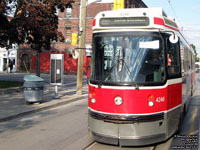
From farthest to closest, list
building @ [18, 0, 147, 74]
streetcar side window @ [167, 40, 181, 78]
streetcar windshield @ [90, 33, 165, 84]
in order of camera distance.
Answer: building @ [18, 0, 147, 74], streetcar side window @ [167, 40, 181, 78], streetcar windshield @ [90, 33, 165, 84]

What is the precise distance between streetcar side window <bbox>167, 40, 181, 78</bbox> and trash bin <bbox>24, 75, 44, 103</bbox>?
23.5 ft

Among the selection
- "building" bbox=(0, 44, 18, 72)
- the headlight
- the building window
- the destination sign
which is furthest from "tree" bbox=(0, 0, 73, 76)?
the building window

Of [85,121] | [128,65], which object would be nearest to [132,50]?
[128,65]

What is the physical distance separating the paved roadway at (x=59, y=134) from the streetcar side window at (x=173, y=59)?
1.69 meters

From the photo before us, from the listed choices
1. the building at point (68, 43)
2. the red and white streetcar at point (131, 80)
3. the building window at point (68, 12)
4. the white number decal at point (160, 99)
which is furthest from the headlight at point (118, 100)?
the building window at point (68, 12)

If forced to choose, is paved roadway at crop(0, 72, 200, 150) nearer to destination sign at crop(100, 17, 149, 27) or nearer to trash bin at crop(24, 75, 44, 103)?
trash bin at crop(24, 75, 44, 103)

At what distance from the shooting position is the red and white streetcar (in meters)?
5.90

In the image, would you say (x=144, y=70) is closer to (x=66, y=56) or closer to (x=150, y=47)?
(x=150, y=47)

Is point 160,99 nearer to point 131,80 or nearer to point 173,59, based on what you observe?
point 131,80

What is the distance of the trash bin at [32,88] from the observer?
40.8ft

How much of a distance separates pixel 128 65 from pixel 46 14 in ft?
44.1

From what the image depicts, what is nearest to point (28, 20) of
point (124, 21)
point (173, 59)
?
point (124, 21)

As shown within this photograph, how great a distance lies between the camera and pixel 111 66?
617 cm

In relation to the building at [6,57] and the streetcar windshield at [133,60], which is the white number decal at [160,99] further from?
the building at [6,57]
